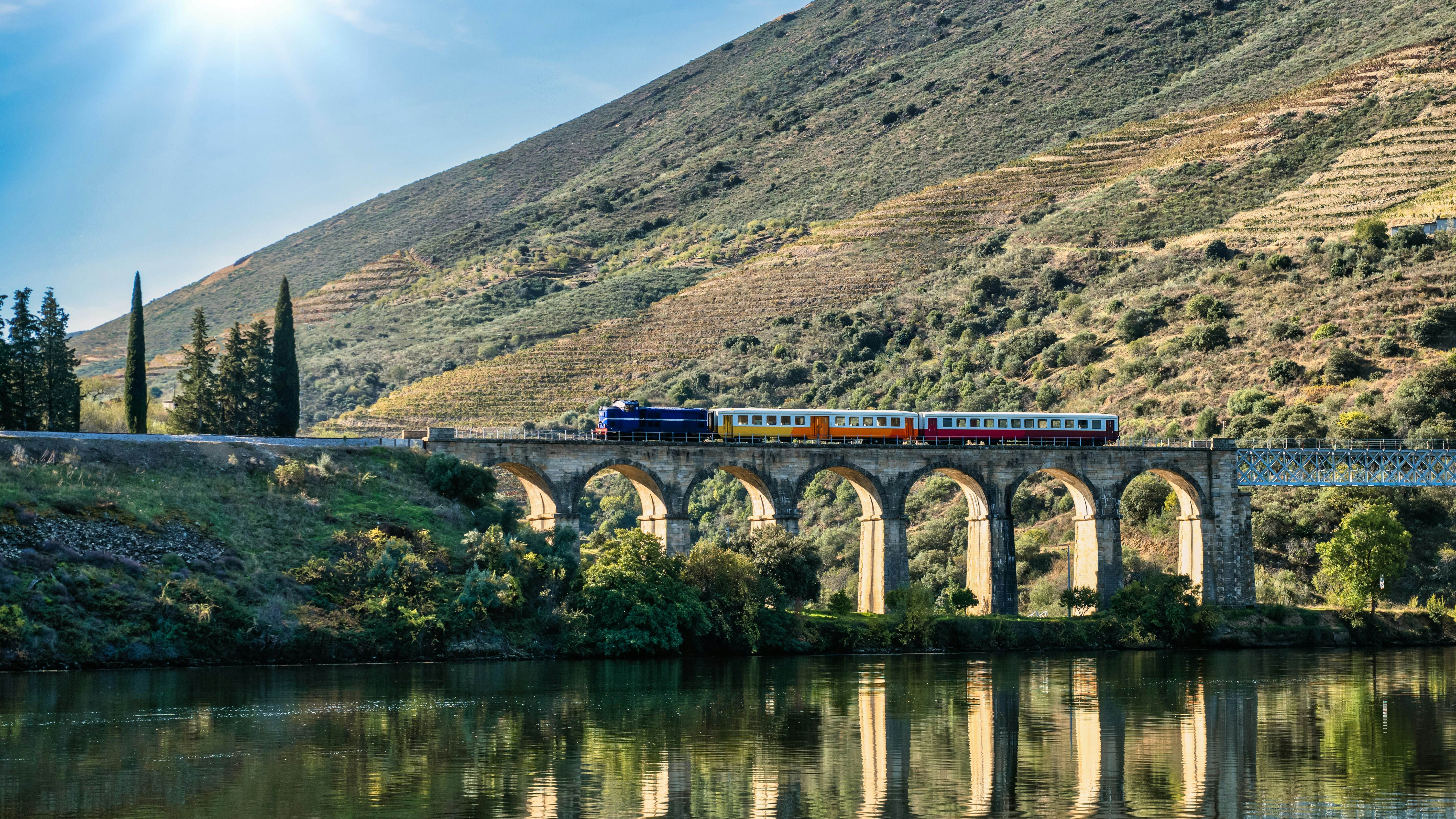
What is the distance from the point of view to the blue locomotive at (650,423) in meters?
62.2

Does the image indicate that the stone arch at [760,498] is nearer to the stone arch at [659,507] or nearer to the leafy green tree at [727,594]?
the stone arch at [659,507]

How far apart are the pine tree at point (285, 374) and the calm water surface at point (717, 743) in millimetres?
21642

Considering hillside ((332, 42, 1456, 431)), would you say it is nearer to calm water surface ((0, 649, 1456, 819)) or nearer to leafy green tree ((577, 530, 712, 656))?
leafy green tree ((577, 530, 712, 656))

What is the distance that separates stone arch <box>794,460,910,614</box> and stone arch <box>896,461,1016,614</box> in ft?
2.97

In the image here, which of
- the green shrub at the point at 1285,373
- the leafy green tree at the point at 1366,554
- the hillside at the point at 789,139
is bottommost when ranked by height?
the leafy green tree at the point at 1366,554

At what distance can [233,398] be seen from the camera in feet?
218

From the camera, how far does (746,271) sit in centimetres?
12519

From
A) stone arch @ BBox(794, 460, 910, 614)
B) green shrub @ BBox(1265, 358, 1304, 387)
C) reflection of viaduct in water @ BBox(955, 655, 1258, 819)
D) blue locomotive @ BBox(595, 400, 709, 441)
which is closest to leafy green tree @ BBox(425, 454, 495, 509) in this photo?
blue locomotive @ BBox(595, 400, 709, 441)

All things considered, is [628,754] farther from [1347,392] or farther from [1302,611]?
[1347,392]

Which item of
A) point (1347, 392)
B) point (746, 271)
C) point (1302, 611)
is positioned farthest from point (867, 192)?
point (1302, 611)

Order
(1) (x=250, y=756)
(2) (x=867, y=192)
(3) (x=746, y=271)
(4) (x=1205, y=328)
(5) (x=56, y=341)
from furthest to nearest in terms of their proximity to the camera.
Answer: (2) (x=867, y=192) → (3) (x=746, y=271) → (4) (x=1205, y=328) → (5) (x=56, y=341) → (1) (x=250, y=756)

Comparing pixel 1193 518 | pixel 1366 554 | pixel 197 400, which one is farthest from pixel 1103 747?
pixel 197 400

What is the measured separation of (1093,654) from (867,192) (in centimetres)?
8260

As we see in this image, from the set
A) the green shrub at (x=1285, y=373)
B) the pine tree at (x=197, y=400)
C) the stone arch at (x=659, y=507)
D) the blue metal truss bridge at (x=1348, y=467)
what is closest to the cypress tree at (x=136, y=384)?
the pine tree at (x=197, y=400)
